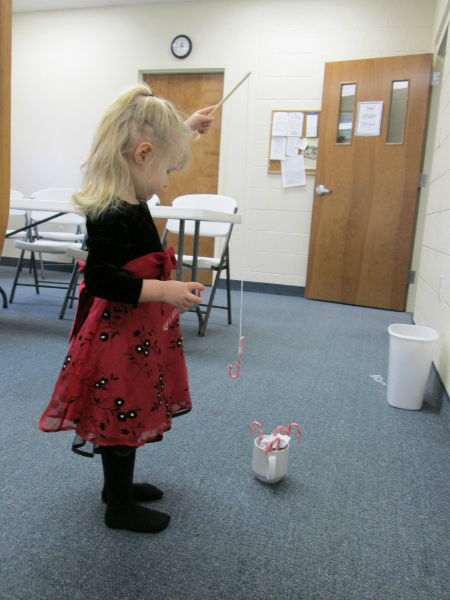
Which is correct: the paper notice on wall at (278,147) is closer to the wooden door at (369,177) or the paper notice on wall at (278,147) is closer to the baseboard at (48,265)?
the wooden door at (369,177)

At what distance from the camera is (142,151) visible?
863mm

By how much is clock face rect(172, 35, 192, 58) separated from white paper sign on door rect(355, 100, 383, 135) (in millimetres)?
1631

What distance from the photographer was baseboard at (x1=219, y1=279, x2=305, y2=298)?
411 centimetres

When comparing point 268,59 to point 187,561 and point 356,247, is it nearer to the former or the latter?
point 356,247

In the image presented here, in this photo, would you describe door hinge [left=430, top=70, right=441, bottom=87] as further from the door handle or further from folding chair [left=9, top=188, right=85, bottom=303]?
folding chair [left=9, top=188, right=85, bottom=303]

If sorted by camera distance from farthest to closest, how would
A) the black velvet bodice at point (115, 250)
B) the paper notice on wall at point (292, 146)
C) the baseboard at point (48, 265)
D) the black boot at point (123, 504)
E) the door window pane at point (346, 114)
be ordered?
the baseboard at point (48, 265) → the paper notice on wall at point (292, 146) → the door window pane at point (346, 114) → the black boot at point (123, 504) → the black velvet bodice at point (115, 250)

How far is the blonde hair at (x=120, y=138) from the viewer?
86cm

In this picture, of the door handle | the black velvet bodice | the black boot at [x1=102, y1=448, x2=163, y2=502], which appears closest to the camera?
the black velvet bodice

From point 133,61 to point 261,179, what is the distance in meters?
1.67

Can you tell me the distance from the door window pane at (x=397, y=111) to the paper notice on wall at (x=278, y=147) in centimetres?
85

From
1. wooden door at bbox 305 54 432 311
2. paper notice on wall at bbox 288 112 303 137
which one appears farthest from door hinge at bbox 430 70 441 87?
paper notice on wall at bbox 288 112 303 137

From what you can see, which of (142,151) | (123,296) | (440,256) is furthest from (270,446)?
(440,256)

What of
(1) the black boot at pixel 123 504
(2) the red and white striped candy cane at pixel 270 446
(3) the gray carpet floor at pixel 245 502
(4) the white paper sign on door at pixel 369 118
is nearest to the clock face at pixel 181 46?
(4) the white paper sign on door at pixel 369 118

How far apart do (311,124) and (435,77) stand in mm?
959
